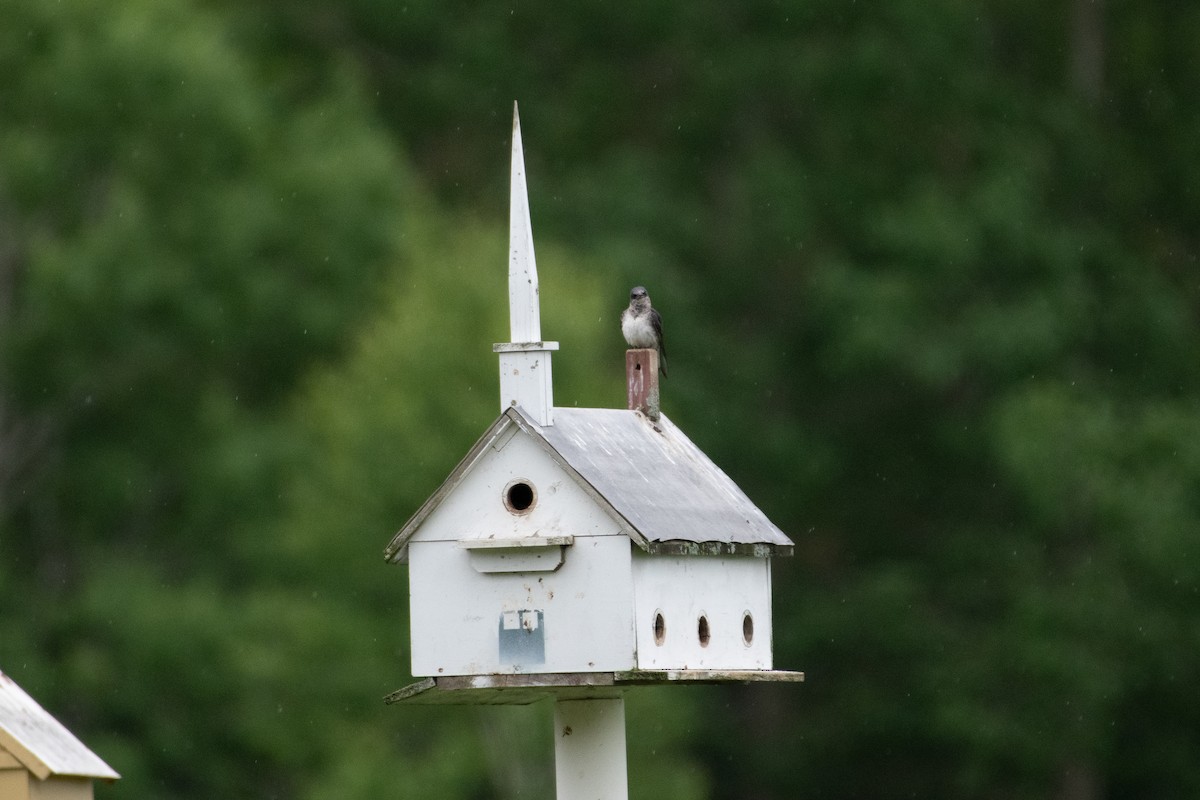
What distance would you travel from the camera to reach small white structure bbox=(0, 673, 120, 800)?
11.0 metres

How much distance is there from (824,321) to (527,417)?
22635 millimetres

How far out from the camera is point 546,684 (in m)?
12.8

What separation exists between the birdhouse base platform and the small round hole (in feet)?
2.57

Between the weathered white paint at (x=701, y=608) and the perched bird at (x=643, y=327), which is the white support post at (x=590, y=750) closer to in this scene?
the weathered white paint at (x=701, y=608)

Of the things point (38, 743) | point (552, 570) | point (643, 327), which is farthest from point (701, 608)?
point (38, 743)

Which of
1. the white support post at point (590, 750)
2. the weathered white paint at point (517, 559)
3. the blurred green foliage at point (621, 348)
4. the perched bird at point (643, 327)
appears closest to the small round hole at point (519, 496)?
the weathered white paint at point (517, 559)

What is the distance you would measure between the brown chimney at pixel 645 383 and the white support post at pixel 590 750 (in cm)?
165

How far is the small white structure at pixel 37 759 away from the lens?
11.0m

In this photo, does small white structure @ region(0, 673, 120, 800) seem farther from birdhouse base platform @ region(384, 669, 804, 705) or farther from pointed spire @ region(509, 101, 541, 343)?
pointed spire @ region(509, 101, 541, 343)

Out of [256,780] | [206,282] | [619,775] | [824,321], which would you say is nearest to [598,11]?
[824,321]

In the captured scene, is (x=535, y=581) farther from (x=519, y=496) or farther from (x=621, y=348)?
(x=621, y=348)

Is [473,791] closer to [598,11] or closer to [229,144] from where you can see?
[229,144]

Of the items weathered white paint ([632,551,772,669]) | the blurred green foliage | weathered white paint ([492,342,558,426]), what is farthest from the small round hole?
the blurred green foliage

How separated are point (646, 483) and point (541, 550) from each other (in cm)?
78
